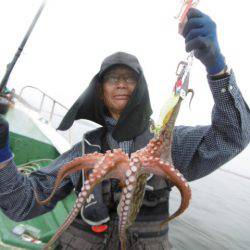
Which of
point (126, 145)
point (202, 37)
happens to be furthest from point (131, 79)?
point (202, 37)

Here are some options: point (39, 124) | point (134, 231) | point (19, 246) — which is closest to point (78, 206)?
point (134, 231)

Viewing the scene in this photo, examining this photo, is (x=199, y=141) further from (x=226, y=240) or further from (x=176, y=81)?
(x=226, y=240)

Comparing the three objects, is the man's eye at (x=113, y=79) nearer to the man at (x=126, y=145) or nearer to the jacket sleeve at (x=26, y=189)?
the man at (x=126, y=145)

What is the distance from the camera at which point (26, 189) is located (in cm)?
350

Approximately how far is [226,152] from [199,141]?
0.29 metres

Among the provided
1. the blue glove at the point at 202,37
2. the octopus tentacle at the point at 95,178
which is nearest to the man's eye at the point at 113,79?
the blue glove at the point at 202,37

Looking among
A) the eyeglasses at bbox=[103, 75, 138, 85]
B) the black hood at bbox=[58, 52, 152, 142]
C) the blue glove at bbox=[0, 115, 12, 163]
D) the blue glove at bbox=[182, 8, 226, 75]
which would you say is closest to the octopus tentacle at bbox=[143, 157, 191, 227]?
the blue glove at bbox=[182, 8, 226, 75]

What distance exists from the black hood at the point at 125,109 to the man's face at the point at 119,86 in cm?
10

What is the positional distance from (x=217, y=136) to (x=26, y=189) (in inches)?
82.8

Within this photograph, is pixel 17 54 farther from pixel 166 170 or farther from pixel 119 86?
pixel 166 170

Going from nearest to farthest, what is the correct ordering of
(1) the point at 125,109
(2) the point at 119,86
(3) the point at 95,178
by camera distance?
1. (3) the point at 95,178
2. (1) the point at 125,109
3. (2) the point at 119,86

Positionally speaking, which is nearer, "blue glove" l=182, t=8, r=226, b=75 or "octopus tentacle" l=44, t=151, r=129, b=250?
"octopus tentacle" l=44, t=151, r=129, b=250

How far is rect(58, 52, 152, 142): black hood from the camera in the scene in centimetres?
349

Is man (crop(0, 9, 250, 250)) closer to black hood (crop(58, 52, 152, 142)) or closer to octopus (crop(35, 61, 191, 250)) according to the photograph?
black hood (crop(58, 52, 152, 142))
